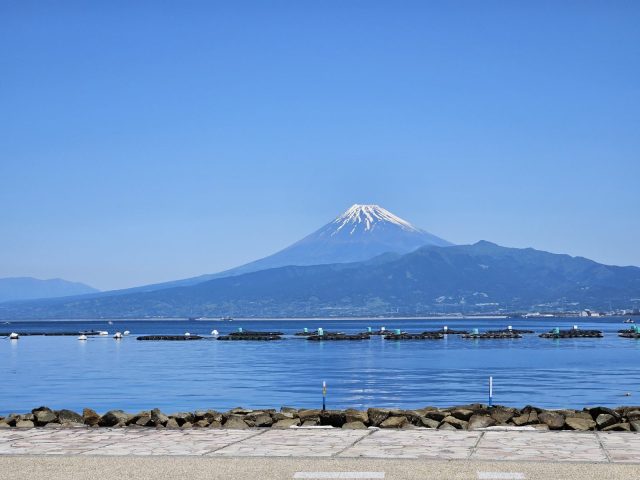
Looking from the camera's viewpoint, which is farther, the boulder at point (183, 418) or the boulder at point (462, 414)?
the boulder at point (183, 418)

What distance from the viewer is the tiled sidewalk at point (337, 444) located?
669 inches

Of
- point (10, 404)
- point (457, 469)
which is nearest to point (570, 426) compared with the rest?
point (457, 469)

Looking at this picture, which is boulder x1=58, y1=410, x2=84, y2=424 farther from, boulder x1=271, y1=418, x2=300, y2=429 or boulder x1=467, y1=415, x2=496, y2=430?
boulder x1=467, y1=415, x2=496, y2=430

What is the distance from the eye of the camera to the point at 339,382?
184 feet

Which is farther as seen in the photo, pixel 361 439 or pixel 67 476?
pixel 361 439

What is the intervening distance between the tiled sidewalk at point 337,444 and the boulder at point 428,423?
1.10m

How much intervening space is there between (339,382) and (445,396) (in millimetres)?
12432

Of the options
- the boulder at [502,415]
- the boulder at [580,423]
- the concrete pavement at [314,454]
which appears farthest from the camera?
the boulder at [502,415]

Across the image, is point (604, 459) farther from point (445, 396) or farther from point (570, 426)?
point (445, 396)

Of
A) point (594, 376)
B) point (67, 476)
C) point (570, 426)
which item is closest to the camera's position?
point (67, 476)

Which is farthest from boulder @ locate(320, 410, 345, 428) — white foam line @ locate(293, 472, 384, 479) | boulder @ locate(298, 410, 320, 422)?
white foam line @ locate(293, 472, 384, 479)

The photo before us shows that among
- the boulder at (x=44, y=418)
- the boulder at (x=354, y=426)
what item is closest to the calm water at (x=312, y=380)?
the boulder at (x=44, y=418)

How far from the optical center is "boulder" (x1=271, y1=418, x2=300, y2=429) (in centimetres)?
2148

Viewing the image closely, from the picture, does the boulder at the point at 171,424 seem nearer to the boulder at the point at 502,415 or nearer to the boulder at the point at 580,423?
the boulder at the point at 502,415
